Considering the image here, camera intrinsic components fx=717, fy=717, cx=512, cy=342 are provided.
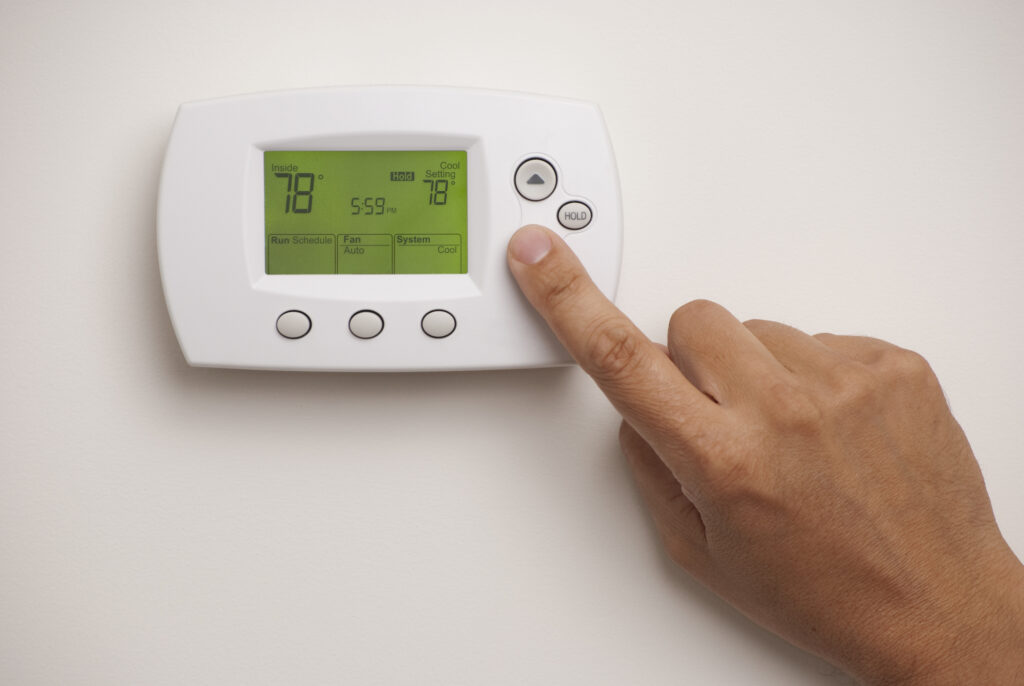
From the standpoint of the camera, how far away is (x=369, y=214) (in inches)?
26.0

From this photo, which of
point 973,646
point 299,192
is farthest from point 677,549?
point 299,192

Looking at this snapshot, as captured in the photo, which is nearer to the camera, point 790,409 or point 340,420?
point 790,409

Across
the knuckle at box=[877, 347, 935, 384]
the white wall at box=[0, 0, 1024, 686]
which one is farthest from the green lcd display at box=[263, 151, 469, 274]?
the knuckle at box=[877, 347, 935, 384]

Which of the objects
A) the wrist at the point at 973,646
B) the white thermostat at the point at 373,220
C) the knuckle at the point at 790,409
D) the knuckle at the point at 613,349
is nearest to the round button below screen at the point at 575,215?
the white thermostat at the point at 373,220

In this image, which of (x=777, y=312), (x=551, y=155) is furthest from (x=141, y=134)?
(x=777, y=312)

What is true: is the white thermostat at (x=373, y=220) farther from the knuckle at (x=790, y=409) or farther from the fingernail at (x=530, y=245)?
the knuckle at (x=790, y=409)

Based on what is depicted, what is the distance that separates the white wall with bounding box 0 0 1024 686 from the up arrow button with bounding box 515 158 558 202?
0.11m

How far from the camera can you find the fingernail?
24.8 inches

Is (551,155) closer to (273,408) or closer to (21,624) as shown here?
(273,408)

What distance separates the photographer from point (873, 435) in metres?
0.63

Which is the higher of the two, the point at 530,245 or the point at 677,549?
the point at 530,245

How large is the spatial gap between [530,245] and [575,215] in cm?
6

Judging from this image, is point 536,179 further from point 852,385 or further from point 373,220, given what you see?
point 852,385

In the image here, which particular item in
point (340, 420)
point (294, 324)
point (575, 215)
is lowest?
point (340, 420)
